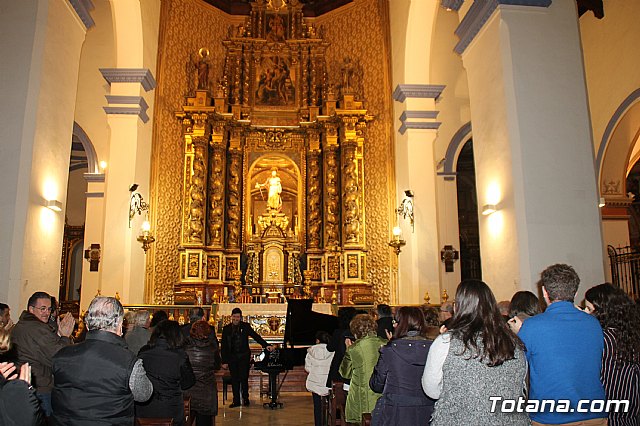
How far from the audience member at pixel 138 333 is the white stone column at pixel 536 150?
4.08 metres

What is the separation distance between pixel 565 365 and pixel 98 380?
2411mm

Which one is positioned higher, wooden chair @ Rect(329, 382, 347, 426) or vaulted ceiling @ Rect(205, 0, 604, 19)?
vaulted ceiling @ Rect(205, 0, 604, 19)

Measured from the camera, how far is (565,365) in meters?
2.92

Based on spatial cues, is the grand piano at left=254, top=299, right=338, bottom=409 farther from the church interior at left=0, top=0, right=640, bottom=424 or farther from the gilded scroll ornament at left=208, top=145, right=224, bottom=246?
the gilded scroll ornament at left=208, top=145, right=224, bottom=246

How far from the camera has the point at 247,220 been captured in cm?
1517

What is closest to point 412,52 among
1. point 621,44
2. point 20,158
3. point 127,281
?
point 621,44

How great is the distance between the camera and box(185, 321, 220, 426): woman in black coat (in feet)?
17.5

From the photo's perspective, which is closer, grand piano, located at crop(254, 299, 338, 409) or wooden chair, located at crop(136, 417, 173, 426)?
wooden chair, located at crop(136, 417, 173, 426)

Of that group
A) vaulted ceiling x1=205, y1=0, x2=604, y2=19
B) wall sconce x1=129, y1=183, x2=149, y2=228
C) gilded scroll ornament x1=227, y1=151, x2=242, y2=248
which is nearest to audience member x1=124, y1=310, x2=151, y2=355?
wall sconce x1=129, y1=183, x2=149, y2=228

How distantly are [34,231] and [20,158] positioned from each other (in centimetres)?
85

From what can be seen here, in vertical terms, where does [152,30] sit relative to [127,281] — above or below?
above

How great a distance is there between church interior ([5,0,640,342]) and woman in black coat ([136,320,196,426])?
301 cm

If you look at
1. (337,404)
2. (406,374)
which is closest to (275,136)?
(337,404)

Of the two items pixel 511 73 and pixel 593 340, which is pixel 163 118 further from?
pixel 593 340
